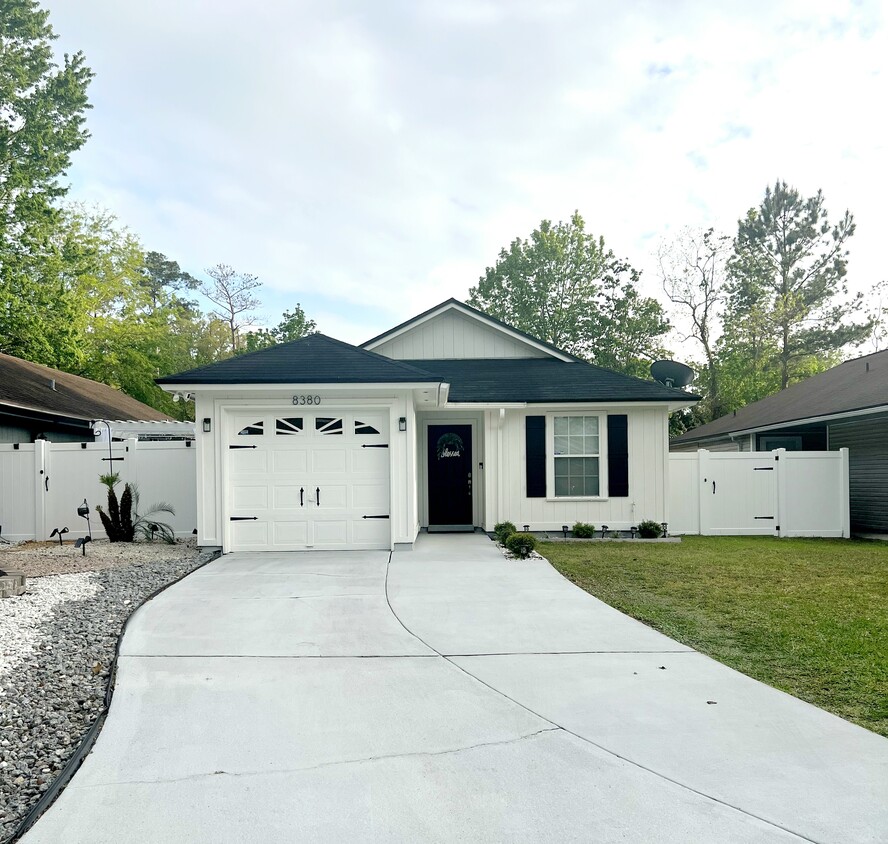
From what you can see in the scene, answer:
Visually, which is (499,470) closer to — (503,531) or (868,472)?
(503,531)

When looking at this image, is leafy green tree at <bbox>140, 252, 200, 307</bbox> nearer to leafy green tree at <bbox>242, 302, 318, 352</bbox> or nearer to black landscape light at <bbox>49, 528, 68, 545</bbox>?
leafy green tree at <bbox>242, 302, 318, 352</bbox>

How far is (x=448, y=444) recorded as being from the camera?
1361cm

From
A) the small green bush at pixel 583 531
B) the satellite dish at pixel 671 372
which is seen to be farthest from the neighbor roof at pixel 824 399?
the small green bush at pixel 583 531

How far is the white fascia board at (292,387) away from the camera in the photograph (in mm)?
9969

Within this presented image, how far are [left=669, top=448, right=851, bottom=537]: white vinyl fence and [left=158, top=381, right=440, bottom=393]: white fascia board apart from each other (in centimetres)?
631

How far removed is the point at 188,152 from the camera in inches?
626

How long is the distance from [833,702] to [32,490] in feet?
42.0

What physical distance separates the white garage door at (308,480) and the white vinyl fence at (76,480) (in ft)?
7.91

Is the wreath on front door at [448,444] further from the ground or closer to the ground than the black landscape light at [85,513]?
further from the ground

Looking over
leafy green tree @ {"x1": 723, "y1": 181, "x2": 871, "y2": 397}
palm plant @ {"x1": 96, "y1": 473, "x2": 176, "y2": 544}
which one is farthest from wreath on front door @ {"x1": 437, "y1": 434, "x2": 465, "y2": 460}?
leafy green tree @ {"x1": 723, "y1": 181, "x2": 871, "y2": 397}

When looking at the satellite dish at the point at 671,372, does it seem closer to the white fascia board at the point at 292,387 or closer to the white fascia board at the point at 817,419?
the white fascia board at the point at 817,419

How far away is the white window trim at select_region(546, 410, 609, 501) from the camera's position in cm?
1266

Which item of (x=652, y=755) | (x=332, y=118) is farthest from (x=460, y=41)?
(x=652, y=755)

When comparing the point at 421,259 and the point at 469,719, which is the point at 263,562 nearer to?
the point at 469,719
